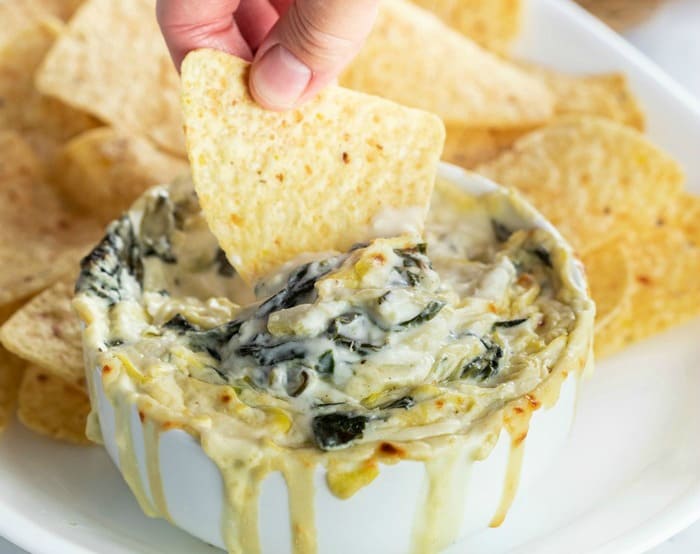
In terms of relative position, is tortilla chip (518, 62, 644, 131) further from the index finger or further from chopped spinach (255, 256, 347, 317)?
chopped spinach (255, 256, 347, 317)

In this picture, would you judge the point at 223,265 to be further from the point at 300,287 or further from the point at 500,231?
the point at 500,231

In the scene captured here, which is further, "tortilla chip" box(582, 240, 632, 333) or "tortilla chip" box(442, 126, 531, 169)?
"tortilla chip" box(442, 126, 531, 169)

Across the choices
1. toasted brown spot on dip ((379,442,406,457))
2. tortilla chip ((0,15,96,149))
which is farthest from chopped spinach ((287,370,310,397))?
tortilla chip ((0,15,96,149))

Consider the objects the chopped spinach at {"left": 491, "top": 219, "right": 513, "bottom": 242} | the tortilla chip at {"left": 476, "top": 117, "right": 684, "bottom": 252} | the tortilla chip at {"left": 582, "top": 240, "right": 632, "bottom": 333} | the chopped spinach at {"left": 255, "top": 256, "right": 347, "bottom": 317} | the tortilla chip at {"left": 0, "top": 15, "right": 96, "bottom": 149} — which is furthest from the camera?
the tortilla chip at {"left": 0, "top": 15, "right": 96, "bottom": 149}

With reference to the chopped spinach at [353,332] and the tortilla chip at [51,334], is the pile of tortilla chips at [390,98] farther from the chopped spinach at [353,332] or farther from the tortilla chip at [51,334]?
the chopped spinach at [353,332]

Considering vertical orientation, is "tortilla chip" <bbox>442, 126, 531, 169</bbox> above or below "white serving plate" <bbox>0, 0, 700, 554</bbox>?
above

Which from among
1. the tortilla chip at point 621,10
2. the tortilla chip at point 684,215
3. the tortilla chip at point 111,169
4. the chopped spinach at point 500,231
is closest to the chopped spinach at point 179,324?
the chopped spinach at point 500,231
